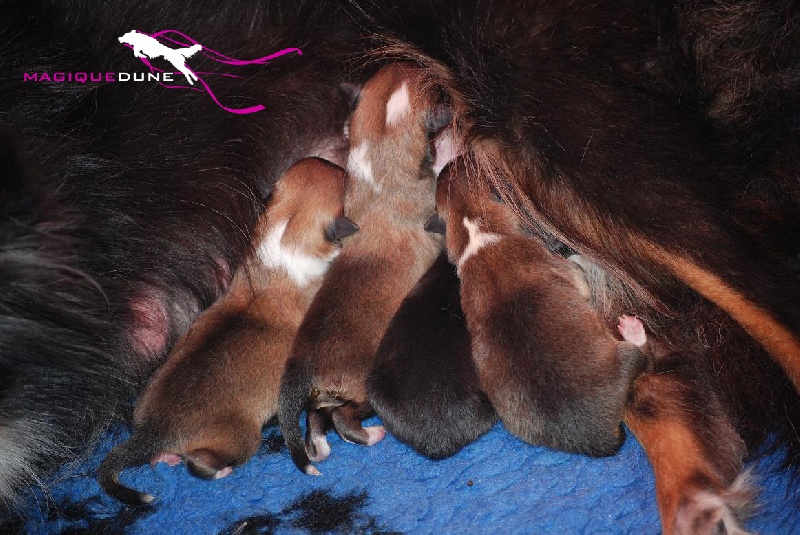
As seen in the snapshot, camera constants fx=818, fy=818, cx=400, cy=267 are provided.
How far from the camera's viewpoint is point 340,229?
2.04 m

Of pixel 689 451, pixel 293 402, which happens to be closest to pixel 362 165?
pixel 293 402

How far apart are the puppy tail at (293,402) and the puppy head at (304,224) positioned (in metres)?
0.33

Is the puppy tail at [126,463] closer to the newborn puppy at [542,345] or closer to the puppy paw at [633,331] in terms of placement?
the newborn puppy at [542,345]

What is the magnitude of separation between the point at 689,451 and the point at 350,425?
719 mm

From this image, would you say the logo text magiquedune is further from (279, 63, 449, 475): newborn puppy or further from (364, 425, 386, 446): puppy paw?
(364, 425, 386, 446): puppy paw

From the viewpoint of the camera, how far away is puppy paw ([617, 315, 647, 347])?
5.83 feet

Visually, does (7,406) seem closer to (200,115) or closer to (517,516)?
(200,115)

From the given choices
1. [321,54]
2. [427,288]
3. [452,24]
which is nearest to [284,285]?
[427,288]

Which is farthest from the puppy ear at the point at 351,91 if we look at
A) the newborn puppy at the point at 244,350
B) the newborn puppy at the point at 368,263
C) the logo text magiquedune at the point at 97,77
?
the logo text magiquedune at the point at 97,77

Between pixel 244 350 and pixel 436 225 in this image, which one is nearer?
pixel 244 350

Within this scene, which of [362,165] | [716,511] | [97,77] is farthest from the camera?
[362,165]

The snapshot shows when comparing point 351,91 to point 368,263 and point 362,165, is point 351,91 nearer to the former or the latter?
point 362,165

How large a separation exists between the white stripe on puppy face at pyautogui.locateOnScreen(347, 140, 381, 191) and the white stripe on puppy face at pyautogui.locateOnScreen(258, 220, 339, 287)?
0.65ft

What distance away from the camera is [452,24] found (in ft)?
6.39
